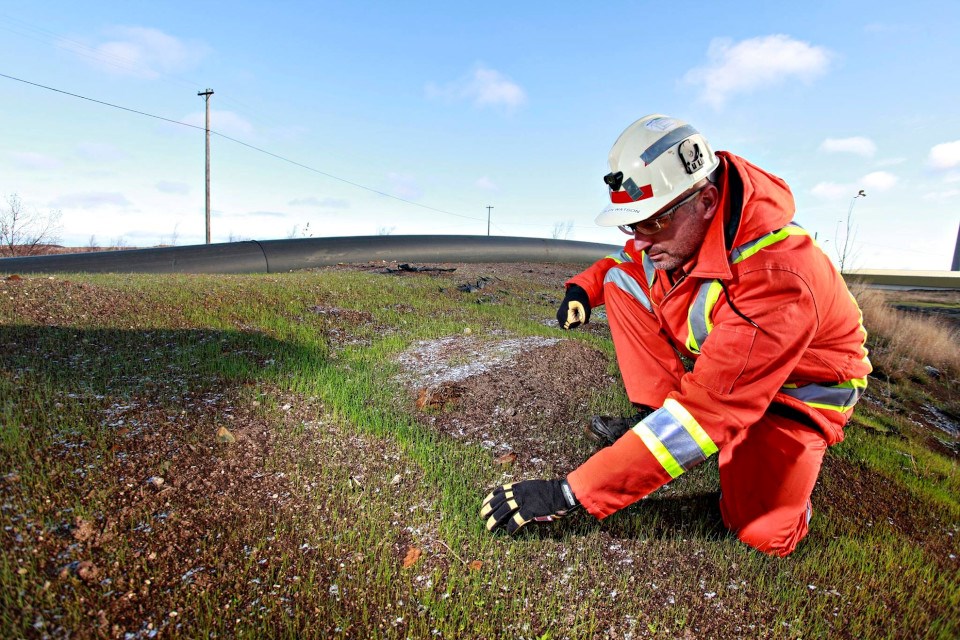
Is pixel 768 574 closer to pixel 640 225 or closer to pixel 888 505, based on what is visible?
pixel 888 505

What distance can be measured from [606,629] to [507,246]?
1073 cm

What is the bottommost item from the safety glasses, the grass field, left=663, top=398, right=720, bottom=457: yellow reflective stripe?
the grass field

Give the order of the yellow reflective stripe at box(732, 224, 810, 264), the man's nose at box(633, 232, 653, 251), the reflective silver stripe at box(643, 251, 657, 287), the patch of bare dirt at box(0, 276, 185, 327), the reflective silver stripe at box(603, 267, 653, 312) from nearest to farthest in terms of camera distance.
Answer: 1. the yellow reflective stripe at box(732, 224, 810, 264)
2. the man's nose at box(633, 232, 653, 251)
3. the reflective silver stripe at box(643, 251, 657, 287)
4. the reflective silver stripe at box(603, 267, 653, 312)
5. the patch of bare dirt at box(0, 276, 185, 327)

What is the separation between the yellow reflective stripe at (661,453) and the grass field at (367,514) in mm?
467

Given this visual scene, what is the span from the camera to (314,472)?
216cm

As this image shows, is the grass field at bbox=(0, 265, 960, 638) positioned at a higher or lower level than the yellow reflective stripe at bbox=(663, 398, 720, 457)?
lower

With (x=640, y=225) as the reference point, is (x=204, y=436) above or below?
below

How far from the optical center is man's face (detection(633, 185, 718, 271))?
5.98ft

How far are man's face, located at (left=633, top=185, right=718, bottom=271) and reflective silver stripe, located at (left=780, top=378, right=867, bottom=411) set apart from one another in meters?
0.63

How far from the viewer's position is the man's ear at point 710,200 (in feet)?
5.92

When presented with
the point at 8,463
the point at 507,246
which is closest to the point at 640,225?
the point at 8,463

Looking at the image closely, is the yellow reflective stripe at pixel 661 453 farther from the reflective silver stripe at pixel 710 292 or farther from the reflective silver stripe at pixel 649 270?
the reflective silver stripe at pixel 649 270

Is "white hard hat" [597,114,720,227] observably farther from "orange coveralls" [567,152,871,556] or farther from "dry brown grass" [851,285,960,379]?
"dry brown grass" [851,285,960,379]

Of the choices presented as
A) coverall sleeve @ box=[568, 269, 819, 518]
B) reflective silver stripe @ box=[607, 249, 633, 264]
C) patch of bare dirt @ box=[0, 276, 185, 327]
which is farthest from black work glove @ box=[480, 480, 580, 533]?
patch of bare dirt @ box=[0, 276, 185, 327]
